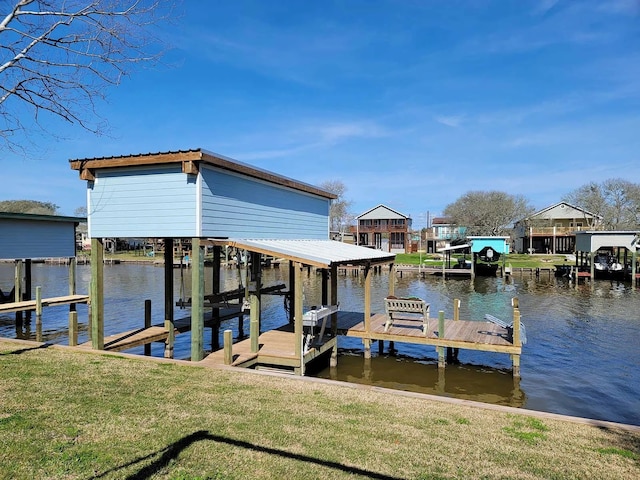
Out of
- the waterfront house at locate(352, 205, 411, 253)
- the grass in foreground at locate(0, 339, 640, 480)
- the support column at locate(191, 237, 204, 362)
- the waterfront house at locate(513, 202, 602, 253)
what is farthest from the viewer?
the waterfront house at locate(352, 205, 411, 253)

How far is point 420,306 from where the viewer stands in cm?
1370

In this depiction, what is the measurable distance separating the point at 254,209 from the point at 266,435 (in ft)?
27.4

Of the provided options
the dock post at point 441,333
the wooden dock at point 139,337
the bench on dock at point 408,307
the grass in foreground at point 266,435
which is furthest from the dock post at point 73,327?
the dock post at point 441,333

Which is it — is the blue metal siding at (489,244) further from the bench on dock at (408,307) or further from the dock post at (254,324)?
the dock post at (254,324)

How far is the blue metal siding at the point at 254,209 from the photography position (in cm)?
1144

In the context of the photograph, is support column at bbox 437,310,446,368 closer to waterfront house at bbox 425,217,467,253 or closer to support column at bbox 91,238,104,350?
support column at bbox 91,238,104,350

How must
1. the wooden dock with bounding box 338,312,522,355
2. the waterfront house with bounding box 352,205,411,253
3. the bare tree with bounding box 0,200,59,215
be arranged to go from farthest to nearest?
the bare tree with bounding box 0,200,59,215 → the waterfront house with bounding box 352,205,411,253 → the wooden dock with bounding box 338,312,522,355

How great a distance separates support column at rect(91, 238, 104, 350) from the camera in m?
11.7

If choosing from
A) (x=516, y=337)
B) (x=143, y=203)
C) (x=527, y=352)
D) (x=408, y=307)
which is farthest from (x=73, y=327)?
(x=527, y=352)

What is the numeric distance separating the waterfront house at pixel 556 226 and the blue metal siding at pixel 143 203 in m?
68.9

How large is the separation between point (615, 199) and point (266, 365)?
2999 inches

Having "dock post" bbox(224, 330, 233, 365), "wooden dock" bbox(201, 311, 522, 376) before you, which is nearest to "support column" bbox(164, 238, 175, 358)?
"wooden dock" bbox(201, 311, 522, 376)

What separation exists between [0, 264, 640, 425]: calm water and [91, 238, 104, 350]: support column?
3.53 metres

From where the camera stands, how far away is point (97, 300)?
12000mm
